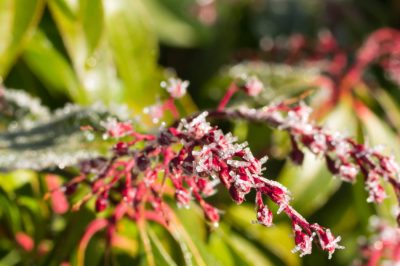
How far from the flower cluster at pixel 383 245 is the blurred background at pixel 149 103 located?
23 millimetres

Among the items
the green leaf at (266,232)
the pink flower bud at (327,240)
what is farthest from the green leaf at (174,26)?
the pink flower bud at (327,240)

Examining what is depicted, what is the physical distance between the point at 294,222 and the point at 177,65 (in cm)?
110

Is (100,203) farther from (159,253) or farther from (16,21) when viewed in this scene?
(16,21)

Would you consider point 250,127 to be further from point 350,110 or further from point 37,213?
point 37,213

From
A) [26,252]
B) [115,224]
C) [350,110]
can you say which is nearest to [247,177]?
[115,224]

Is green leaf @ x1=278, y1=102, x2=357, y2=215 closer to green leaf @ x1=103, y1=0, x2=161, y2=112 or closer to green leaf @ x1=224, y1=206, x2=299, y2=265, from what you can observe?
green leaf @ x1=224, y1=206, x2=299, y2=265

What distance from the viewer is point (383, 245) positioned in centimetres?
100

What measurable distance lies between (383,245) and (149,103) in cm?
43

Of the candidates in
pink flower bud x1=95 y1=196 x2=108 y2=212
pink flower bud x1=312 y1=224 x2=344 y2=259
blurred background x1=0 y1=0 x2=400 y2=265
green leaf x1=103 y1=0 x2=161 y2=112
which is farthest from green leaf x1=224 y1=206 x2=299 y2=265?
pink flower bud x1=312 y1=224 x2=344 y2=259

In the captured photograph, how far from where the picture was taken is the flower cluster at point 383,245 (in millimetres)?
981

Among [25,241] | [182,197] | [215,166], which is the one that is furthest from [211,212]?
[25,241]

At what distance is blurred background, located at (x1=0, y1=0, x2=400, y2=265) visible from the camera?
812 mm

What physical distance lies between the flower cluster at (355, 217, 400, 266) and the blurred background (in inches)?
0.9

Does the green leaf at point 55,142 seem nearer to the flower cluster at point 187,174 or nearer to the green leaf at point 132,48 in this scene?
the flower cluster at point 187,174
